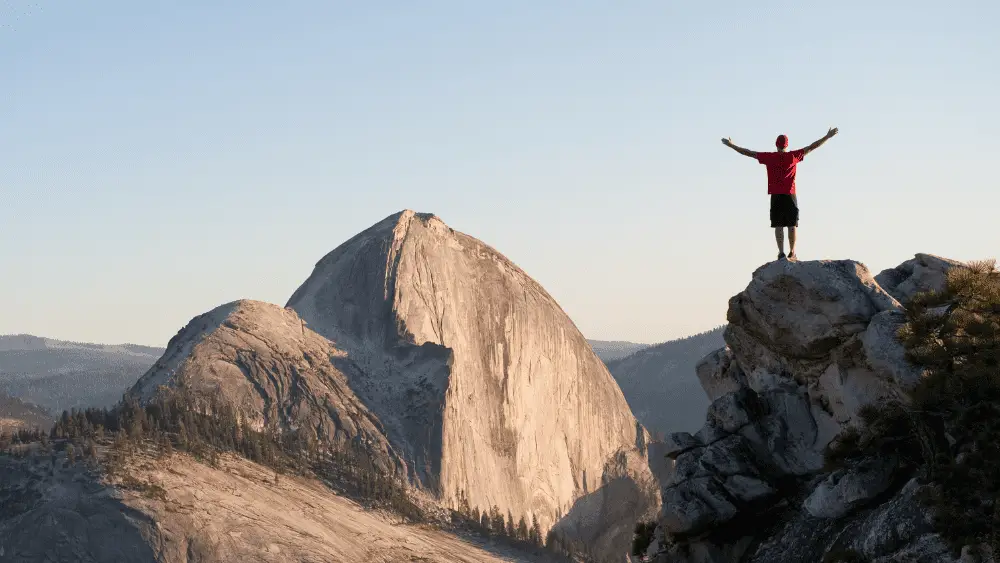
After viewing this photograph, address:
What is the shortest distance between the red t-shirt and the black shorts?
9.5 inches

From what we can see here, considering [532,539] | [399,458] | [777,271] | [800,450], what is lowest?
[532,539]

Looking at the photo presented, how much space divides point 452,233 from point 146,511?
87.7 meters

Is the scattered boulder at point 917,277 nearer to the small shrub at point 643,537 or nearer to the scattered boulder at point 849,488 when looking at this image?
the scattered boulder at point 849,488

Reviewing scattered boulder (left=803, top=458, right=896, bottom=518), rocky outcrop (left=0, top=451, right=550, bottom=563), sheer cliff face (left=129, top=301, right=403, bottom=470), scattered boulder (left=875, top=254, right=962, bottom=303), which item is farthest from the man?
sheer cliff face (left=129, top=301, right=403, bottom=470)

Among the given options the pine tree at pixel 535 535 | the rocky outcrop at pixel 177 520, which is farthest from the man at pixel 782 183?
the pine tree at pixel 535 535

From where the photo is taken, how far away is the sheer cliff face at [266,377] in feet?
461

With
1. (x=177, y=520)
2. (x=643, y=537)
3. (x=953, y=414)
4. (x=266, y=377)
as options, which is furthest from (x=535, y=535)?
(x=953, y=414)

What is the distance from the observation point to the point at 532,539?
137 metres

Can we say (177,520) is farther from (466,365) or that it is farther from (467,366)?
(467,366)

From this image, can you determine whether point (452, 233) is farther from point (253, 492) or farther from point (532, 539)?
point (253, 492)

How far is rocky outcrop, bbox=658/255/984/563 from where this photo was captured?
25844 mm

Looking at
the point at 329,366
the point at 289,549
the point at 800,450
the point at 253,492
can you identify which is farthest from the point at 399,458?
the point at 800,450

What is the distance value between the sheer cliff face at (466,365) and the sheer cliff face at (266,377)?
448 centimetres

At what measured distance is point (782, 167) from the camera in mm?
30031
